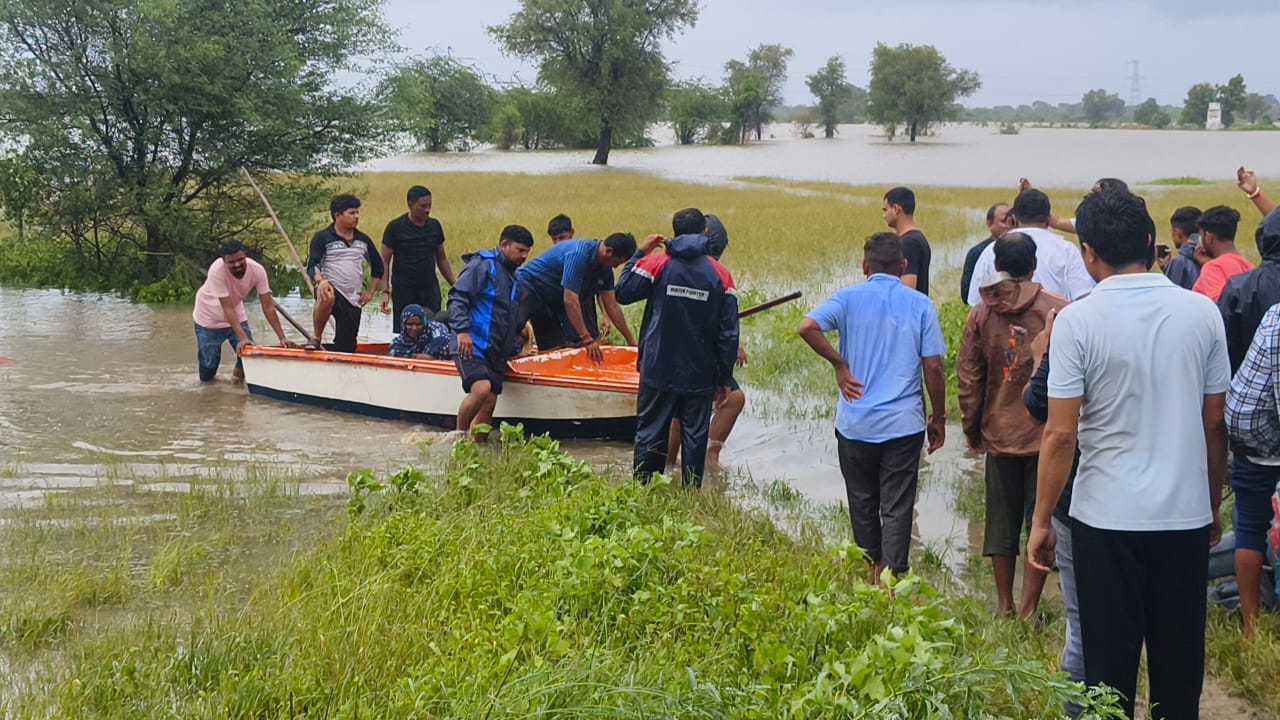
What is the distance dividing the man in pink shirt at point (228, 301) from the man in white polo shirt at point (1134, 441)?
7.62m

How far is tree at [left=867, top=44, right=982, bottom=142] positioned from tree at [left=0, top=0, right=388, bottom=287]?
75764 millimetres

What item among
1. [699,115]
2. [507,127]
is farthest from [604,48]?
[699,115]

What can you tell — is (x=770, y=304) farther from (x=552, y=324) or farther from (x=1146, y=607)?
(x=1146, y=607)

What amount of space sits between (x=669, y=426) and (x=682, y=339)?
543mm

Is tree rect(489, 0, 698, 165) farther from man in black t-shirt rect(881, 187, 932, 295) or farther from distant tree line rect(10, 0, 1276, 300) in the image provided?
man in black t-shirt rect(881, 187, 932, 295)

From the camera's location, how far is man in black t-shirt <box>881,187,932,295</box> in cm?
736

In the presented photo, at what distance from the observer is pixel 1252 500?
469 cm

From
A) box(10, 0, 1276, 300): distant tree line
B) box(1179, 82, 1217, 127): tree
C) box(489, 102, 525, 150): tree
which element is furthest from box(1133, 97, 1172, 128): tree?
box(10, 0, 1276, 300): distant tree line

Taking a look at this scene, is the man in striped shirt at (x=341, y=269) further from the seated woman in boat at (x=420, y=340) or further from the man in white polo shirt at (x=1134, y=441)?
the man in white polo shirt at (x=1134, y=441)

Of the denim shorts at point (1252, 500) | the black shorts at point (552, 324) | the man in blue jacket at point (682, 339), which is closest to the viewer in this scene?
the denim shorts at point (1252, 500)

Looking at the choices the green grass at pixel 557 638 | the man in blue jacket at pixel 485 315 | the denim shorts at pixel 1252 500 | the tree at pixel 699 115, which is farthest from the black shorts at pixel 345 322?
the tree at pixel 699 115

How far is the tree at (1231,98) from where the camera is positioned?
10656 cm

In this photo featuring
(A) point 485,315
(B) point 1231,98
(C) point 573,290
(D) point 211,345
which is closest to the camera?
(A) point 485,315

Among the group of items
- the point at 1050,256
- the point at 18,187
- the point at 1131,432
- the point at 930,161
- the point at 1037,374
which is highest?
the point at 930,161
